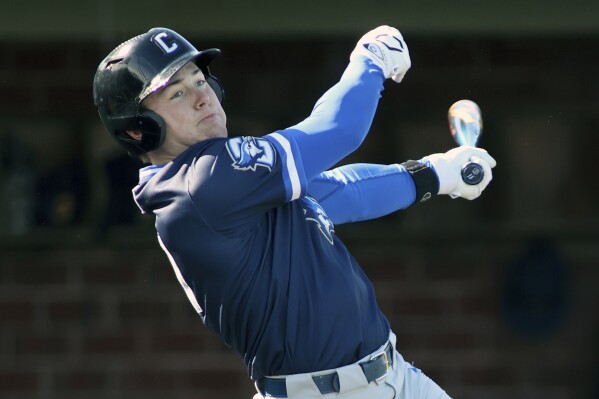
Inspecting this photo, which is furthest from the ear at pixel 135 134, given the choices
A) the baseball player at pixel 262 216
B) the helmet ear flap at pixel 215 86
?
the helmet ear flap at pixel 215 86

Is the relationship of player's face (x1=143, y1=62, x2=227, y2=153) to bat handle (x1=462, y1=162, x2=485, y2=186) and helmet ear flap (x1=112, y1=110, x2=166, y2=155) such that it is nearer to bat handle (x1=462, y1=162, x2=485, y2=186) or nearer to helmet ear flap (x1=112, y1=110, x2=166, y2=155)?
helmet ear flap (x1=112, y1=110, x2=166, y2=155)

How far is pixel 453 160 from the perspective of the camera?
3.73 m

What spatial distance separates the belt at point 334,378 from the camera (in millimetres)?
3275

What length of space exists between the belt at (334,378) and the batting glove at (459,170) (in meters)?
0.54

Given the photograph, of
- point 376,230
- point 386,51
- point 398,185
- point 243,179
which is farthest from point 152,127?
point 376,230

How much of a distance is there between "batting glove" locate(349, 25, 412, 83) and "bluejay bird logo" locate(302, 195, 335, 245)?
0.39 meters

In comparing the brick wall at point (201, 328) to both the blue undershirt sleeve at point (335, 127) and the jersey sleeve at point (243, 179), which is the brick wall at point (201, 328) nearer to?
the blue undershirt sleeve at point (335, 127)

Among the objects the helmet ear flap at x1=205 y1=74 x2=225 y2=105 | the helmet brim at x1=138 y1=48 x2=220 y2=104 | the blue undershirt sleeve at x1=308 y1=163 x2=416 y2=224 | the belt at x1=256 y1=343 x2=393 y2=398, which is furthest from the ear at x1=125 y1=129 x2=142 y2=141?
the belt at x1=256 y1=343 x2=393 y2=398

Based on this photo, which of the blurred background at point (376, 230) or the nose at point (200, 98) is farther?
the blurred background at point (376, 230)

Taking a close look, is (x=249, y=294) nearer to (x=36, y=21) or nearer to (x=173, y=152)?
(x=173, y=152)

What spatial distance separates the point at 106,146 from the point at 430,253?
153cm

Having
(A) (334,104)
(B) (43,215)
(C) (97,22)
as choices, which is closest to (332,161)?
(A) (334,104)

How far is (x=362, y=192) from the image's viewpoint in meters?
3.71

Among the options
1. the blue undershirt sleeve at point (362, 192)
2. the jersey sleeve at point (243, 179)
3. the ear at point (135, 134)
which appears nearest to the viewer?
the jersey sleeve at point (243, 179)
